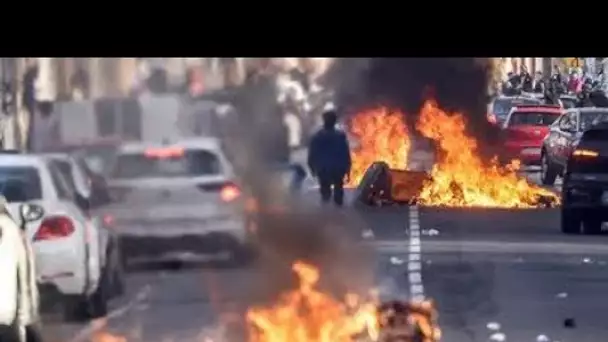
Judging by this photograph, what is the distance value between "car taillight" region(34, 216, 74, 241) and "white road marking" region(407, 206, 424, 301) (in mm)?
1061

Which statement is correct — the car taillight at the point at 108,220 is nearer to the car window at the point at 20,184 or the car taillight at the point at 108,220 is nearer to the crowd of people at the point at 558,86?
the car window at the point at 20,184

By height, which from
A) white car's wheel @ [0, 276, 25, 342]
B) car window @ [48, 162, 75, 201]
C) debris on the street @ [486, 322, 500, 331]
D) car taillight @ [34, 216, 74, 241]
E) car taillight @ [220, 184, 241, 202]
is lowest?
debris on the street @ [486, 322, 500, 331]

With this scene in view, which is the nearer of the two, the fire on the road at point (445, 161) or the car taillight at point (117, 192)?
the car taillight at point (117, 192)

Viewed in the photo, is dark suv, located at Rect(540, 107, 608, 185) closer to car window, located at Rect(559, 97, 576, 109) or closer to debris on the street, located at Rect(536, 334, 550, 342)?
car window, located at Rect(559, 97, 576, 109)

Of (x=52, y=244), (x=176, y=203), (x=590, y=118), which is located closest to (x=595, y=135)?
(x=590, y=118)

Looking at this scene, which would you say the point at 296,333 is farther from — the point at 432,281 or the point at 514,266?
the point at 514,266

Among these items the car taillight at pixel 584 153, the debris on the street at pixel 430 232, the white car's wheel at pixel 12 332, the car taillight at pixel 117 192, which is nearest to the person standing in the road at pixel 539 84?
the car taillight at pixel 584 153

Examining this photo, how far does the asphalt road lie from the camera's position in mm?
3434

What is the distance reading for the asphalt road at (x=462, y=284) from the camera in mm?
3434

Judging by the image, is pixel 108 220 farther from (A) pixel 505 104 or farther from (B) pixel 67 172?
(A) pixel 505 104

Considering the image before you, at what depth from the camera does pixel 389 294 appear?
11.4 ft

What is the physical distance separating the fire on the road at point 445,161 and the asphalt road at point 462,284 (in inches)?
1.8

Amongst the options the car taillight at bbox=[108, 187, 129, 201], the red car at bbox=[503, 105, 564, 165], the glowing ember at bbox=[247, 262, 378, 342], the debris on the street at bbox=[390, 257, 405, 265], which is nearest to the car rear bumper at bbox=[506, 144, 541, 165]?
the red car at bbox=[503, 105, 564, 165]
